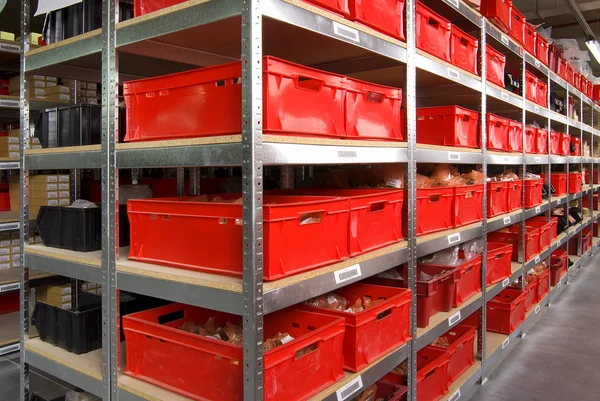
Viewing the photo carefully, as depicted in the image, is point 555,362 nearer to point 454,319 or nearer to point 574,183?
point 454,319

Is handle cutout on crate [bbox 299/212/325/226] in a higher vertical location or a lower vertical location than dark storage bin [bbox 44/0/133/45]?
lower

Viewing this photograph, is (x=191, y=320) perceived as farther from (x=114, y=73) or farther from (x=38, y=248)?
(x=114, y=73)

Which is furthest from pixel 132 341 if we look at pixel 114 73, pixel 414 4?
pixel 414 4

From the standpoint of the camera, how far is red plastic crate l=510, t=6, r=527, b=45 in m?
4.15

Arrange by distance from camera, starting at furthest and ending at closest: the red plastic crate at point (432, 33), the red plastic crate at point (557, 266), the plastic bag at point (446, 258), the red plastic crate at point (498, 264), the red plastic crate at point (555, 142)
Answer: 1. the red plastic crate at point (557, 266)
2. the red plastic crate at point (555, 142)
3. the red plastic crate at point (498, 264)
4. the plastic bag at point (446, 258)
5. the red plastic crate at point (432, 33)

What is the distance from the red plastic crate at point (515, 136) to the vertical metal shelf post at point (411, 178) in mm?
2018

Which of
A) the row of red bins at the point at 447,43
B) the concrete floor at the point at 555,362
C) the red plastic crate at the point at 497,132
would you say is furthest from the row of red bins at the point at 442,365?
the row of red bins at the point at 447,43

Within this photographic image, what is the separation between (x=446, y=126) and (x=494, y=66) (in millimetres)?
969

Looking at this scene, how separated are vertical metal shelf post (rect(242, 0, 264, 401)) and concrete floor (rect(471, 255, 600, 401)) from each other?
2405mm

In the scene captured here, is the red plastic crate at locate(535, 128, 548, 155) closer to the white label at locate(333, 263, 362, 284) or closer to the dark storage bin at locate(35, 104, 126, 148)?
the white label at locate(333, 263, 362, 284)

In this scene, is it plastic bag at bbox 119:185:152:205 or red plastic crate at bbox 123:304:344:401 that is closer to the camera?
red plastic crate at bbox 123:304:344:401

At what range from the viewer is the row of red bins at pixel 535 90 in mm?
4840

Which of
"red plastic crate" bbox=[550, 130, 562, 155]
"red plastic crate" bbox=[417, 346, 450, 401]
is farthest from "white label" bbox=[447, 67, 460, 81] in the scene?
"red plastic crate" bbox=[550, 130, 562, 155]

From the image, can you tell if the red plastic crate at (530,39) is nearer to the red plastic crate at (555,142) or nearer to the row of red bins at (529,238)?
the red plastic crate at (555,142)
